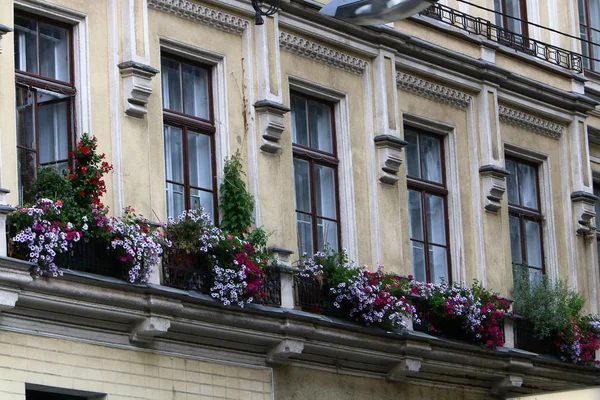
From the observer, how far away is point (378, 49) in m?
24.8

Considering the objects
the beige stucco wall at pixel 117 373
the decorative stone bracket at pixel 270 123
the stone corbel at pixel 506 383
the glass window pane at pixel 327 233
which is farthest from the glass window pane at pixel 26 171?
the stone corbel at pixel 506 383

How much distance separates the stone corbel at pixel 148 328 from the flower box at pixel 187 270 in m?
0.56

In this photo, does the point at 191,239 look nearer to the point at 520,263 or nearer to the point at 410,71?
the point at 410,71

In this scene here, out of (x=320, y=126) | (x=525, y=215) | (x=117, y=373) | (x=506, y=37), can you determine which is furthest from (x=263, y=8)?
(x=525, y=215)

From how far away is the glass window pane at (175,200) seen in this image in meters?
21.4

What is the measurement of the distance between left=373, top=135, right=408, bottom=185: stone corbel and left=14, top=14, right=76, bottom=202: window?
5295 mm

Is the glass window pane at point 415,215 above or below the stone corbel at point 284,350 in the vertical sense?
above

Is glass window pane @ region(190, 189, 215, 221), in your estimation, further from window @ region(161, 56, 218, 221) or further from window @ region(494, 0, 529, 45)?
window @ region(494, 0, 529, 45)

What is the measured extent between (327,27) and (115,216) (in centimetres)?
500

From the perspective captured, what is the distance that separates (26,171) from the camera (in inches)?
773

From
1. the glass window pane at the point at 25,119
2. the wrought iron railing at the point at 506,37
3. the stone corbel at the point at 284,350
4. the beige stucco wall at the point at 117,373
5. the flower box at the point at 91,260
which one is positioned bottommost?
the beige stucco wall at the point at 117,373

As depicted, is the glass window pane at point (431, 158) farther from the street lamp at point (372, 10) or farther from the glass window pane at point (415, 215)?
the street lamp at point (372, 10)

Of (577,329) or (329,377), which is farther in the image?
(577,329)

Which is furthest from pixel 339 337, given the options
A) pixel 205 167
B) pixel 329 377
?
pixel 205 167
